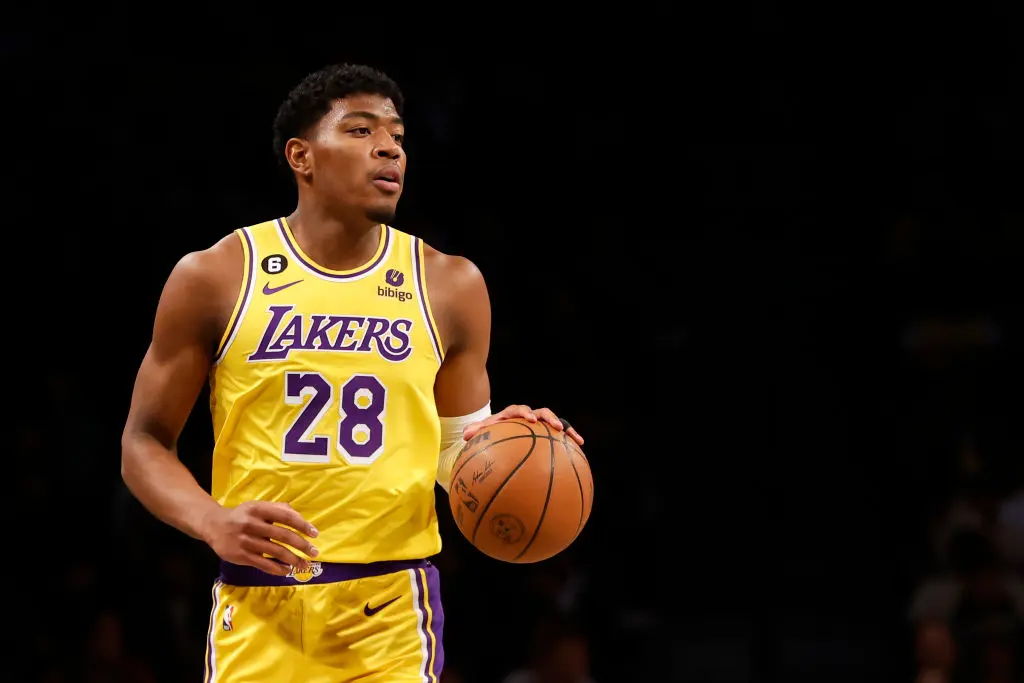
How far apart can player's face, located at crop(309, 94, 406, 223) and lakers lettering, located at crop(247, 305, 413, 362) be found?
30 cm

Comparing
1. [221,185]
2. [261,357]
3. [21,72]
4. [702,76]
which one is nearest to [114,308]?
[221,185]

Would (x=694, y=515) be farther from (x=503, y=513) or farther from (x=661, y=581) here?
(x=503, y=513)

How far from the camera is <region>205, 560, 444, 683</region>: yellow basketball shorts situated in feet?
9.82

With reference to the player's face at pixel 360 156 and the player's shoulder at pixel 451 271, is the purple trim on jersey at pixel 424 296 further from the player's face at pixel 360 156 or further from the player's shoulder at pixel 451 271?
the player's face at pixel 360 156

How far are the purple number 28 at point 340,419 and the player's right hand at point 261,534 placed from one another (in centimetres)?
27

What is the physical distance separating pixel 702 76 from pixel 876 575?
3.16 metres

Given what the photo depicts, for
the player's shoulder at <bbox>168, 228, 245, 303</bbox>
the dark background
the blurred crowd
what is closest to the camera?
the player's shoulder at <bbox>168, 228, 245, 303</bbox>

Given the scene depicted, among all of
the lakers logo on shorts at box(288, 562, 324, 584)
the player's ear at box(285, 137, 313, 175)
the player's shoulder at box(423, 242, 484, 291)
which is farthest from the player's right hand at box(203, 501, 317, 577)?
the player's ear at box(285, 137, 313, 175)

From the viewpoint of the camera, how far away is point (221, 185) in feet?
24.2

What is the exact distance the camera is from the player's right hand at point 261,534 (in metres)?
2.73

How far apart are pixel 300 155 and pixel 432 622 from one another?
1185 millimetres

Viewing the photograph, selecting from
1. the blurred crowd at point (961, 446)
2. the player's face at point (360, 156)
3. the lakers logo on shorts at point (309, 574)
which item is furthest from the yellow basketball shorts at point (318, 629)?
the blurred crowd at point (961, 446)

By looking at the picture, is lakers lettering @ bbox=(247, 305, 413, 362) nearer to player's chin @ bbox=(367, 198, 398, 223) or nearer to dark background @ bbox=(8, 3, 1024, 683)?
player's chin @ bbox=(367, 198, 398, 223)

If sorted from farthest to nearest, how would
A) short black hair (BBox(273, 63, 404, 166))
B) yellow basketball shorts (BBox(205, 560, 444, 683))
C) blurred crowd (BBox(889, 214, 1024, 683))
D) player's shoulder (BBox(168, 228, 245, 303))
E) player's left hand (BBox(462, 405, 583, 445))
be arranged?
blurred crowd (BBox(889, 214, 1024, 683)) → short black hair (BBox(273, 63, 404, 166)) → player's left hand (BBox(462, 405, 583, 445)) → player's shoulder (BBox(168, 228, 245, 303)) → yellow basketball shorts (BBox(205, 560, 444, 683))
